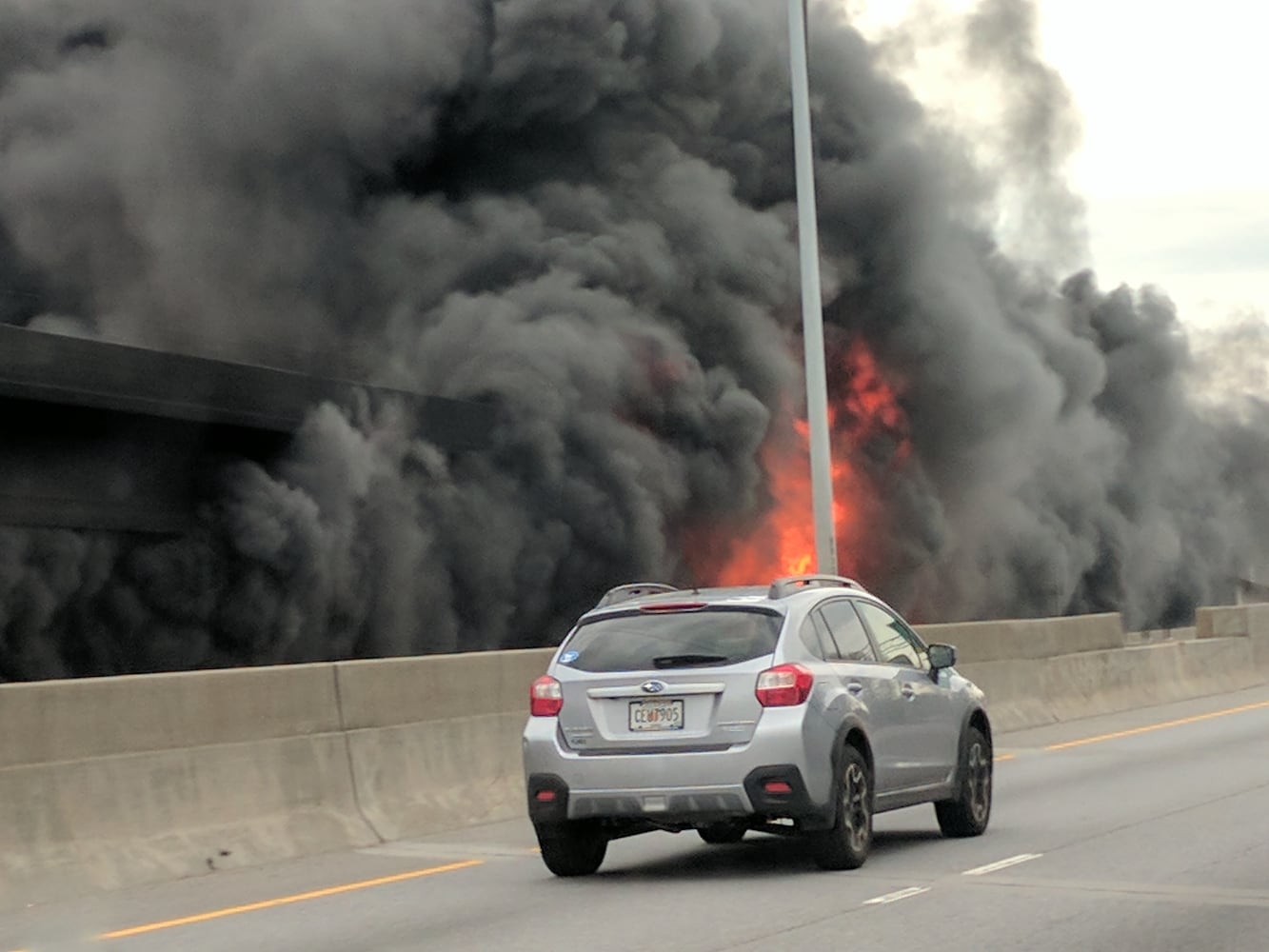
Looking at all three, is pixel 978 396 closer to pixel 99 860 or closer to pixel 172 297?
pixel 172 297

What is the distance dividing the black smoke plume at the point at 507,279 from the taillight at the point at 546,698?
64.7 feet

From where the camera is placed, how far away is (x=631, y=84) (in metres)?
46.0

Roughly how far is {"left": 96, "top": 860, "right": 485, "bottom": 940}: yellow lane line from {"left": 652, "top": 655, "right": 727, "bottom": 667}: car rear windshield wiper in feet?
6.05

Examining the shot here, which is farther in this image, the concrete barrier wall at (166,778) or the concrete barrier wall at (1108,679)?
the concrete barrier wall at (1108,679)

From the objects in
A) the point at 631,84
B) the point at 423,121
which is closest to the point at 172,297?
the point at 423,121

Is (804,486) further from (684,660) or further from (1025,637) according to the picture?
(684,660)

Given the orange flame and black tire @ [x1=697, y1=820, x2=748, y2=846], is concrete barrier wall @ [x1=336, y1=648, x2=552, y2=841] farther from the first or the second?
the orange flame

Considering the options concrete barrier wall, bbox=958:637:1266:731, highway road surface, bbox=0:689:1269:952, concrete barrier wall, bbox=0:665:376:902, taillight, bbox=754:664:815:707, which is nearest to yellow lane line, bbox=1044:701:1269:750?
concrete barrier wall, bbox=958:637:1266:731

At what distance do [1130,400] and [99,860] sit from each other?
175ft

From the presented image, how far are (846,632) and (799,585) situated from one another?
471mm

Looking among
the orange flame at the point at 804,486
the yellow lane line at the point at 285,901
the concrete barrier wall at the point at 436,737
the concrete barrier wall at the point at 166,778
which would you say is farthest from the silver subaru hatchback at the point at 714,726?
the orange flame at the point at 804,486

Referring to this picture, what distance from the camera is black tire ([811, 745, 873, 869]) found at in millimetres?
10680

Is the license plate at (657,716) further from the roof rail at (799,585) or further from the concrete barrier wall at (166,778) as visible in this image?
the concrete barrier wall at (166,778)

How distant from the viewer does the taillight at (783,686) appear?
10.5m
